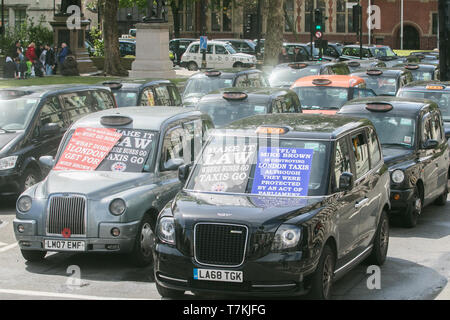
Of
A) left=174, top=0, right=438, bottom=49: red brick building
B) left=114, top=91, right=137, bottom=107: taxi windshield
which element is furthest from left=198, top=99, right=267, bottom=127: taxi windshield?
left=174, top=0, right=438, bottom=49: red brick building

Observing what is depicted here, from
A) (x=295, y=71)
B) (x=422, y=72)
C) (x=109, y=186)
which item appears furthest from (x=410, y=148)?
(x=422, y=72)

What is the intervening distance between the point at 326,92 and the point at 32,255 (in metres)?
10.2

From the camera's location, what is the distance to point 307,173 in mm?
9086

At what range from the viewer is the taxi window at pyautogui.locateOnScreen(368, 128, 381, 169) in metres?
10.5

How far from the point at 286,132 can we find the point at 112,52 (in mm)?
34606

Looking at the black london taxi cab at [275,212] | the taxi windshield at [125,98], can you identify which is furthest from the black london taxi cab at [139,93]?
the black london taxi cab at [275,212]

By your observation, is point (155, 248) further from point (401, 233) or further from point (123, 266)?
point (401, 233)

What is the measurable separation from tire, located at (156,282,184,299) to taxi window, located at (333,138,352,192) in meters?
1.84

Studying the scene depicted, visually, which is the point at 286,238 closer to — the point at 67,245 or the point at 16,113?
the point at 67,245

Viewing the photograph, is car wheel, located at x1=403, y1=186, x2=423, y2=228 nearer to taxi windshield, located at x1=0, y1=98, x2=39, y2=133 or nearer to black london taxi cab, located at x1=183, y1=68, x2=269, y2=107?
taxi windshield, located at x1=0, y1=98, x2=39, y2=133

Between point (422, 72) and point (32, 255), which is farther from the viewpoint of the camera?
point (422, 72)

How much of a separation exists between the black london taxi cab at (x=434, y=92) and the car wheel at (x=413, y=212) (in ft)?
18.3

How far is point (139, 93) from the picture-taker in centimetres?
1920

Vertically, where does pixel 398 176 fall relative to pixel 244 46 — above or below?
below
